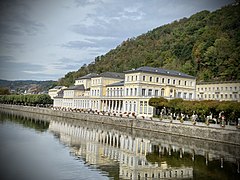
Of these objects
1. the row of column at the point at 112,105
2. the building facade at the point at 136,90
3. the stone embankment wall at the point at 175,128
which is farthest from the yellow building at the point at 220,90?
the stone embankment wall at the point at 175,128

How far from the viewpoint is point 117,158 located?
2564cm

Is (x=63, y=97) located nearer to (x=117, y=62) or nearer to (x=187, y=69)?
(x=187, y=69)

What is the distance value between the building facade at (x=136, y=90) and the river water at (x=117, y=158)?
72.5ft

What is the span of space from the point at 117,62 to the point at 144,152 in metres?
116

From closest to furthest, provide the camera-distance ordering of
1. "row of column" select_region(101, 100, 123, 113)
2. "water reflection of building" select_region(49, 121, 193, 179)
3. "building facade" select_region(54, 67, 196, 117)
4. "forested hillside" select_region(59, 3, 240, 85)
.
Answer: "water reflection of building" select_region(49, 121, 193, 179) < "building facade" select_region(54, 67, 196, 117) < "row of column" select_region(101, 100, 123, 113) < "forested hillside" select_region(59, 3, 240, 85)

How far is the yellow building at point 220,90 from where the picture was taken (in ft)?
228

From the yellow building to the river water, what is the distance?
38.1 metres

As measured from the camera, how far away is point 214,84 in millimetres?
75812

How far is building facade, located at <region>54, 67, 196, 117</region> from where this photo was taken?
59125mm

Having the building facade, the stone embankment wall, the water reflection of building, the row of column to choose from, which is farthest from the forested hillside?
the water reflection of building

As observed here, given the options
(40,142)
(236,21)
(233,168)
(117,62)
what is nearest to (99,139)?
(40,142)

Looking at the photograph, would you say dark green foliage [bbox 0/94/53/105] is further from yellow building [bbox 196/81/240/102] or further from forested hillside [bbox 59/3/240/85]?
yellow building [bbox 196/81/240/102]

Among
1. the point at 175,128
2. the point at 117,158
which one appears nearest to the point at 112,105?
the point at 175,128

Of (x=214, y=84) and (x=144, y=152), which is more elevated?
(x=214, y=84)
